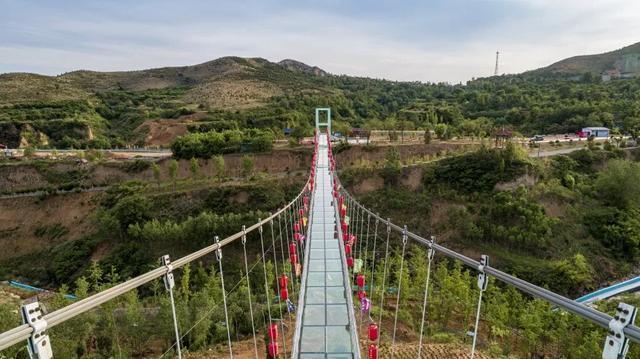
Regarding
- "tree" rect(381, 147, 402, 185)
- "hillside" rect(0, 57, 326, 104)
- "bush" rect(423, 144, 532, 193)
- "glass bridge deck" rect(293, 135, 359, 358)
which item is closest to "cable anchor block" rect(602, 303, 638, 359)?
"glass bridge deck" rect(293, 135, 359, 358)

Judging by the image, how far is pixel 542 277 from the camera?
14.7m

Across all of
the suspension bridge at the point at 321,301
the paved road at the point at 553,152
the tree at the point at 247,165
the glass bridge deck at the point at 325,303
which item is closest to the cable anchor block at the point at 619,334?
the suspension bridge at the point at 321,301

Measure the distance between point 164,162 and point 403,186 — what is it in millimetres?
15523

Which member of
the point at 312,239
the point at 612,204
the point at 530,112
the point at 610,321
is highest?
the point at 530,112

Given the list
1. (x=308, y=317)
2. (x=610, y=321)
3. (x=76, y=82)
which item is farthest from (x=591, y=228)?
(x=76, y=82)

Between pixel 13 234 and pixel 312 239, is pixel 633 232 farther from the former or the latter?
pixel 13 234

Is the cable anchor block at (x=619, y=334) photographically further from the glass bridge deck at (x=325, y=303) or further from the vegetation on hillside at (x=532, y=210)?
the vegetation on hillside at (x=532, y=210)

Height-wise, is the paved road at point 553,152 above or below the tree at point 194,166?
above

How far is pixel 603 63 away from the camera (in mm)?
79375

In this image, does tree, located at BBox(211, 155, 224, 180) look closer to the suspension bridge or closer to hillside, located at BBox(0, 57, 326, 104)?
the suspension bridge

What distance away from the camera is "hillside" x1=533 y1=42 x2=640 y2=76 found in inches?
2825

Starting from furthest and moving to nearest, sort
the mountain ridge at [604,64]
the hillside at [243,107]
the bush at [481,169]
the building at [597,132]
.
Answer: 1. the mountain ridge at [604,64]
2. the hillside at [243,107]
3. the building at [597,132]
4. the bush at [481,169]

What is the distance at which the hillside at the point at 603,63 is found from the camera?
71.8 meters

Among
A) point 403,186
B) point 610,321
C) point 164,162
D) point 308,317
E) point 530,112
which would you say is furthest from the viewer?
point 530,112
